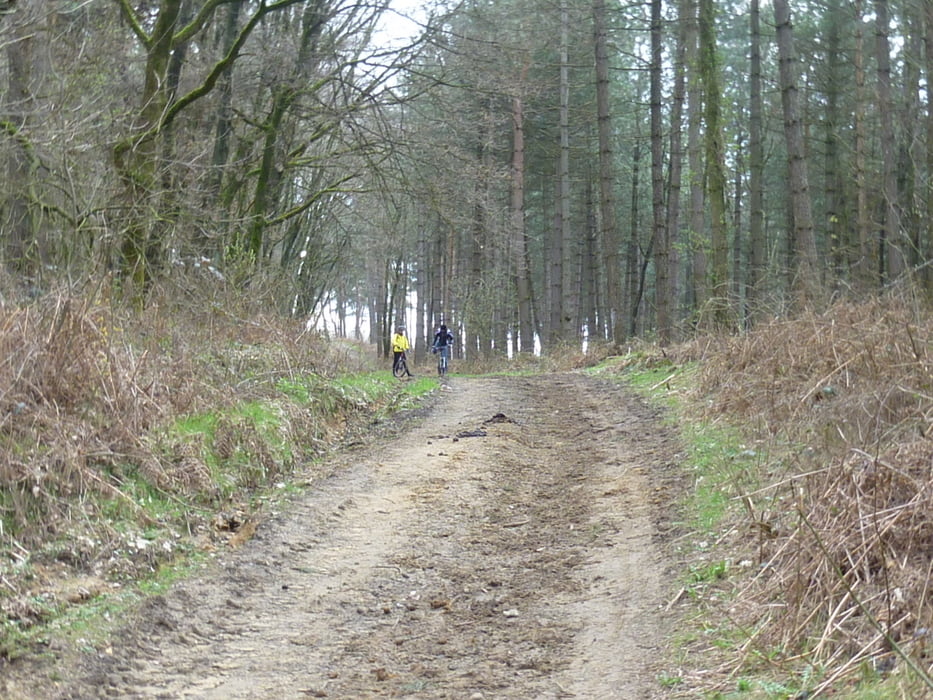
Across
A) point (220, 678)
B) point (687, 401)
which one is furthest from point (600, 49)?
point (220, 678)

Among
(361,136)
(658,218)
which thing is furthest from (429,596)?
(658,218)

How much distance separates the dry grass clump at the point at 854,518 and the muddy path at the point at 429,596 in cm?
82

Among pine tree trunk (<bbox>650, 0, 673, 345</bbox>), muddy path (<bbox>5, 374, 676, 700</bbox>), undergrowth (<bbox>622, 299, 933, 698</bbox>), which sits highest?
pine tree trunk (<bbox>650, 0, 673, 345</bbox>)

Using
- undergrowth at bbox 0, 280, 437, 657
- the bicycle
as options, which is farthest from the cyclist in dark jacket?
undergrowth at bbox 0, 280, 437, 657

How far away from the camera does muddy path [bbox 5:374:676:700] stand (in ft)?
16.7

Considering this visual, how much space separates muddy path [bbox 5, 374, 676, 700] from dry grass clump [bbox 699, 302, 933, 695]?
0.82 metres

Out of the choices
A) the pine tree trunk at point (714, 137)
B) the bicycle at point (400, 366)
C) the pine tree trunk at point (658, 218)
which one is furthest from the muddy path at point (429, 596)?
the bicycle at point (400, 366)

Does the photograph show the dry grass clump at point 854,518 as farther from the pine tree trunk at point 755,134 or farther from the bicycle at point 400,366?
the bicycle at point 400,366

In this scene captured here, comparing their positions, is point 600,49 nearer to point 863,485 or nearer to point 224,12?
point 224,12

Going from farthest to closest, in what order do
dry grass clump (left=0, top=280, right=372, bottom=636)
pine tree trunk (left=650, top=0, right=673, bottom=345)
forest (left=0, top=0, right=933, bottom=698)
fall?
pine tree trunk (left=650, top=0, right=673, bottom=345), dry grass clump (left=0, top=280, right=372, bottom=636), forest (left=0, top=0, right=933, bottom=698)

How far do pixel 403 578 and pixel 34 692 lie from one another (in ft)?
9.22

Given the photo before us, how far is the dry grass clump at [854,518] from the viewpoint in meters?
4.52

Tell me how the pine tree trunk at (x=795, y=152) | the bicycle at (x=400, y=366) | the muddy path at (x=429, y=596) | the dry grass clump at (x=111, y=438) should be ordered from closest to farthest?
the muddy path at (x=429, y=596) → the dry grass clump at (x=111, y=438) → the pine tree trunk at (x=795, y=152) → the bicycle at (x=400, y=366)

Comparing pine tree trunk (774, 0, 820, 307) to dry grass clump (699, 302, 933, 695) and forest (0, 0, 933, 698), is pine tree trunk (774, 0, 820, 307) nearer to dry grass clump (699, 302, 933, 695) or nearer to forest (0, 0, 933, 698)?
forest (0, 0, 933, 698)
